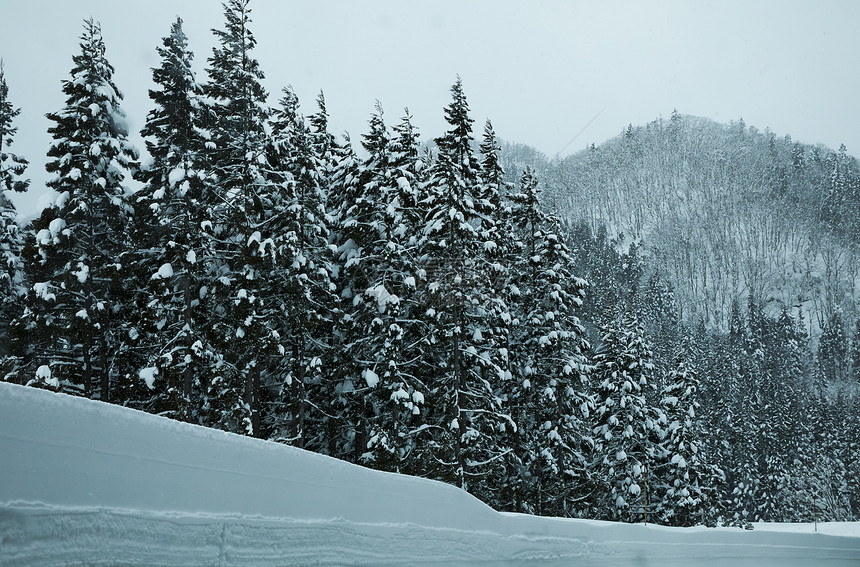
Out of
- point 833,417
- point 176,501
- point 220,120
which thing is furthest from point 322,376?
point 833,417

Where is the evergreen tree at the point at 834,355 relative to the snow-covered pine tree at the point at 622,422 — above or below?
above

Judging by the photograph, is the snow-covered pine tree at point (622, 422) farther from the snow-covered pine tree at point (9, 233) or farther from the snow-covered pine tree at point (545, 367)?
the snow-covered pine tree at point (9, 233)

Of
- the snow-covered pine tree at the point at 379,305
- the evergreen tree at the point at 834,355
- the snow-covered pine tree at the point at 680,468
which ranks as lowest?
the snow-covered pine tree at the point at 680,468

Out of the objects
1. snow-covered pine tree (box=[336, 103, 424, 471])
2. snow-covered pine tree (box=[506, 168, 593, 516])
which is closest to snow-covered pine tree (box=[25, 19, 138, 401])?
snow-covered pine tree (box=[336, 103, 424, 471])

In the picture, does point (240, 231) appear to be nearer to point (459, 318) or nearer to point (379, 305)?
point (379, 305)

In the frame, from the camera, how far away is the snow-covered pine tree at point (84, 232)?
1617 centimetres

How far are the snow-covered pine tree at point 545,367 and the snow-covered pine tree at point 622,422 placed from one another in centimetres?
373

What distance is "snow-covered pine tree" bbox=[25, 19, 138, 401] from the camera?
53.1ft

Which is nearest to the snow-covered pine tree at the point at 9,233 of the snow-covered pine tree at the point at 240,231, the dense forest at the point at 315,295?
the dense forest at the point at 315,295

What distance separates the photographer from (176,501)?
10.9 feet

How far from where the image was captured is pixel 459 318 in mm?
19688

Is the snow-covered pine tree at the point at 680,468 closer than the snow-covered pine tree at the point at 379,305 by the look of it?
No

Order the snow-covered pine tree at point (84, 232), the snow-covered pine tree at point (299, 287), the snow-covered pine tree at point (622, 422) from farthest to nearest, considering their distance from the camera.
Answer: the snow-covered pine tree at point (622, 422), the snow-covered pine tree at point (299, 287), the snow-covered pine tree at point (84, 232)

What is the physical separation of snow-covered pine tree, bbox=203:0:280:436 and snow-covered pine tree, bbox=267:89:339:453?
1.47 feet
